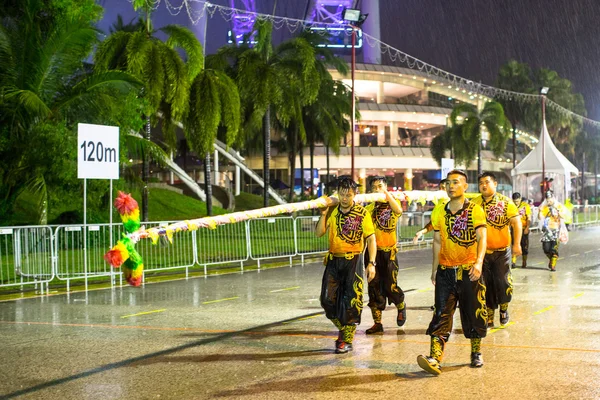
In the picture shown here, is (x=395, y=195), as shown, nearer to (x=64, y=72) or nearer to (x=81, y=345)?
(x=81, y=345)

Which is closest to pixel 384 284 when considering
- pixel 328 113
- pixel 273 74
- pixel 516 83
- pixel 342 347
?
pixel 342 347

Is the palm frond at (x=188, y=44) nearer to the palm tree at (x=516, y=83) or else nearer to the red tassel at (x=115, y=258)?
the red tassel at (x=115, y=258)

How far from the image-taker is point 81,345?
361 inches

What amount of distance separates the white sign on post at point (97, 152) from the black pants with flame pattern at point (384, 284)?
6934 mm

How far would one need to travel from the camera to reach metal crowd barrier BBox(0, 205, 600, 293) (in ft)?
51.0

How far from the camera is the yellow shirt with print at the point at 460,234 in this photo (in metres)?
7.63

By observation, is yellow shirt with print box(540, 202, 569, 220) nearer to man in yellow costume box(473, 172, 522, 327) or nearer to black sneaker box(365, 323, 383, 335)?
man in yellow costume box(473, 172, 522, 327)

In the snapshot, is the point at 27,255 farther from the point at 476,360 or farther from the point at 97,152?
the point at 476,360

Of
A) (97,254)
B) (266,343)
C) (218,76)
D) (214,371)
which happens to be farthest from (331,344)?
(218,76)

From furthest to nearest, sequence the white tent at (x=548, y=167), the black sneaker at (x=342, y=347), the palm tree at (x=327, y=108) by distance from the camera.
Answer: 1. the palm tree at (x=327, y=108)
2. the white tent at (x=548, y=167)
3. the black sneaker at (x=342, y=347)

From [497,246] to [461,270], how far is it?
2614 millimetres

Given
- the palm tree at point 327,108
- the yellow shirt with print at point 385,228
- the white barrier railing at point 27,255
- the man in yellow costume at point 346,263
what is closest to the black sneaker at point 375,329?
the yellow shirt with print at point 385,228

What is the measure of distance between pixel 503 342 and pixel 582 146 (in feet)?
323

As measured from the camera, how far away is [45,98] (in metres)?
21.6
